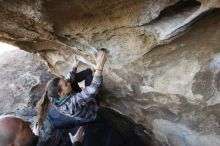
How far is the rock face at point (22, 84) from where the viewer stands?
13.6 ft

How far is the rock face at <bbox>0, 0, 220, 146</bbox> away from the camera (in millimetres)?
2244

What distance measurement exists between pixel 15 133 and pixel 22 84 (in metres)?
2.02

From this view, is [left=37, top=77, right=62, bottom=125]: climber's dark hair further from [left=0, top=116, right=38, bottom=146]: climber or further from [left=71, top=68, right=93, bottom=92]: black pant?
[left=0, top=116, right=38, bottom=146]: climber

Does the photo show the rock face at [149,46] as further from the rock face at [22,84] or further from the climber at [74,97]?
the rock face at [22,84]

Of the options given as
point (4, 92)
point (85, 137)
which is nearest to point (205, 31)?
point (85, 137)

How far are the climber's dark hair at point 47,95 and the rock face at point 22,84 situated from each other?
0.91 m

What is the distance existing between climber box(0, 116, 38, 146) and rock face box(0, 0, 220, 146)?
0.62 meters

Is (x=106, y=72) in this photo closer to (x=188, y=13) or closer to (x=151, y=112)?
(x=151, y=112)

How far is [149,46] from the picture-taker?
2529 millimetres

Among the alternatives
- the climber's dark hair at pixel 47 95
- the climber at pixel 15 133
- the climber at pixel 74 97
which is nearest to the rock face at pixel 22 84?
the climber's dark hair at pixel 47 95

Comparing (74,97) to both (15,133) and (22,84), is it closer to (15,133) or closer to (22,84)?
(15,133)

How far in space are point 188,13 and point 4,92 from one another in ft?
9.06

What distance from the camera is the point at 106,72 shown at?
2.97 metres

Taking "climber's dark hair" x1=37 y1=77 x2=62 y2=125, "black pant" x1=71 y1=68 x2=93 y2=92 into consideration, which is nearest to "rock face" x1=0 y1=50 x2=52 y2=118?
"climber's dark hair" x1=37 y1=77 x2=62 y2=125
